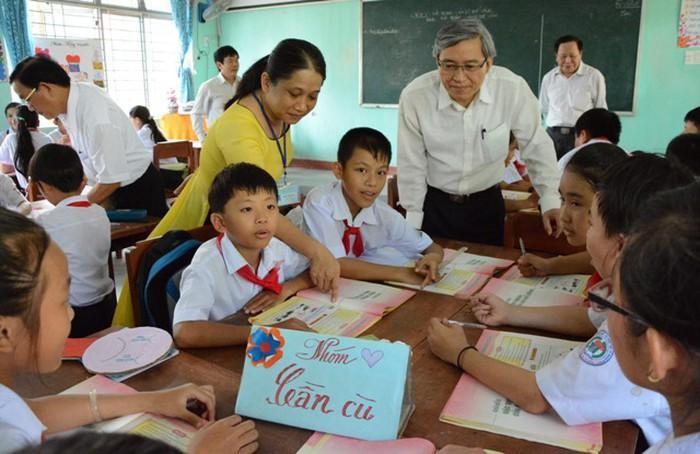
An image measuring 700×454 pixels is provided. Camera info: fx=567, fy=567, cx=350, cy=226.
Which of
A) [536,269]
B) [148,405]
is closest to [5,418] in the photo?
[148,405]

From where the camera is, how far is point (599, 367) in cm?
91

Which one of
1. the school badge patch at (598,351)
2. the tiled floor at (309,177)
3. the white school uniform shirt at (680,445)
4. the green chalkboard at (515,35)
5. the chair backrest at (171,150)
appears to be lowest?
the tiled floor at (309,177)

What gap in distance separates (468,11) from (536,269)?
16.3 ft

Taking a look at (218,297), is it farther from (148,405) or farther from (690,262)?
(690,262)

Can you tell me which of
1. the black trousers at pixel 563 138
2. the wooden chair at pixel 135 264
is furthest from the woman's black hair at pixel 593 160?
the black trousers at pixel 563 138

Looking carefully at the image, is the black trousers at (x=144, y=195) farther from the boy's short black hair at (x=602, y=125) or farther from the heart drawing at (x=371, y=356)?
the boy's short black hair at (x=602, y=125)

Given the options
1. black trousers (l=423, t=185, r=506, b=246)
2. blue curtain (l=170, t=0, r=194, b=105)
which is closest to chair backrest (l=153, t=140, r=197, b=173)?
black trousers (l=423, t=185, r=506, b=246)

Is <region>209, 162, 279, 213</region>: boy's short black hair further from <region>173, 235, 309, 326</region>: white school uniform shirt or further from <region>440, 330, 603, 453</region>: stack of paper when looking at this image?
<region>440, 330, 603, 453</region>: stack of paper

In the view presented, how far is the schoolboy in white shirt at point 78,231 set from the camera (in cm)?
210

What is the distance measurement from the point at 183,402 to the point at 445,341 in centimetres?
50

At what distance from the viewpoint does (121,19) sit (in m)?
7.28

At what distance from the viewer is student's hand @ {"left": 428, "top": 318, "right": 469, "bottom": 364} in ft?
3.53

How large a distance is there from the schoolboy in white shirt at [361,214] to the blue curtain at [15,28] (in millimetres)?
5376

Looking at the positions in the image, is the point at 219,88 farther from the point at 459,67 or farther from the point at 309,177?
the point at 459,67
